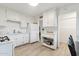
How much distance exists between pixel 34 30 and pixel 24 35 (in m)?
0.82

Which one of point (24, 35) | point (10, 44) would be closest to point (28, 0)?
point (10, 44)

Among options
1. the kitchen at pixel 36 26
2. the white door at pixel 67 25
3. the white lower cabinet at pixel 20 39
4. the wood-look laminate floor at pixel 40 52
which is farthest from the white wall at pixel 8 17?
the white door at pixel 67 25

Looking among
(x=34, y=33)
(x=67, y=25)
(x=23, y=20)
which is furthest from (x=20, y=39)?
(x=67, y=25)

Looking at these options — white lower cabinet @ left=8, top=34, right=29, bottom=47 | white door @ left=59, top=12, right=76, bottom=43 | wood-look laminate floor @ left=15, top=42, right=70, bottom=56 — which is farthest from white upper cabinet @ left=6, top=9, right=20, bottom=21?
white door @ left=59, top=12, right=76, bottom=43

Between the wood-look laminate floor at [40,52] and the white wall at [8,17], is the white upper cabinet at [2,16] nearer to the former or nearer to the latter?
the white wall at [8,17]

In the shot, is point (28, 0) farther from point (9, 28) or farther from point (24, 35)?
point (24, 35)

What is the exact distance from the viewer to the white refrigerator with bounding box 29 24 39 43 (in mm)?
5149

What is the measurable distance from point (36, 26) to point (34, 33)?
0.45 meters

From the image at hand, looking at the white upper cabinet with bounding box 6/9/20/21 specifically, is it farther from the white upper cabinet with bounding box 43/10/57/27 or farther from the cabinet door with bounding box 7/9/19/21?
the white upper cabinet with bounding box 43/10/57/27

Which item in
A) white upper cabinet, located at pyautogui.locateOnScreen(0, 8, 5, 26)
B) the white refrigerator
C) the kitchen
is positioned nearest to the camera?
white upper cabinet, located at pyautogui.locateOnScreen(0, 8, 5, 26)

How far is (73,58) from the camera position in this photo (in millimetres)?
573

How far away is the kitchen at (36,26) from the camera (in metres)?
3.50

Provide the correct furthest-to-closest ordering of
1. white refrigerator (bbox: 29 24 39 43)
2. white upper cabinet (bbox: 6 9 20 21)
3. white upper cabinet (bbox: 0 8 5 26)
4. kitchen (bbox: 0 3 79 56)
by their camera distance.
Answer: white refrigerator (bbox: 29 24 39 43)
white upper cabinet (bbox: 6 9 20 21)
kitchen (bbox: 0 3 79 56)
white upper cabinet (bbox: 0 8 5 26)

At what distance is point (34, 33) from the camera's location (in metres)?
5.40
